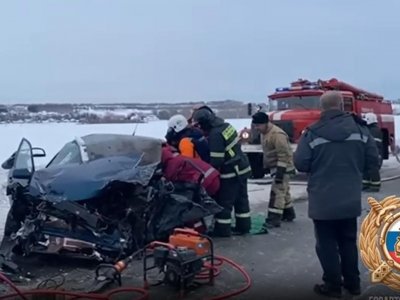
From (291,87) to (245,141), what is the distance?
2374mm

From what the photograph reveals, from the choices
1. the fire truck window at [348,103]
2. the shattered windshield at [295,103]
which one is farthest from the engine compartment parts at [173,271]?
the fire truck window at [348,103]

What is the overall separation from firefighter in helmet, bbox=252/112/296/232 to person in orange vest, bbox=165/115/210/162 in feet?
3.35

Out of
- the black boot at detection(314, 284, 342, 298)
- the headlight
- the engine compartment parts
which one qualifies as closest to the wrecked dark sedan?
the engine compartment parts

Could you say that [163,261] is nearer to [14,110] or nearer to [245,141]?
[245,141]

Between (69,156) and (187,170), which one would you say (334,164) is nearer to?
(187,170)

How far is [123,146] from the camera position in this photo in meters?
7.27

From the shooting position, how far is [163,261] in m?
5.40

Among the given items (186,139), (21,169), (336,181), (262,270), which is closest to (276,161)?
(186,139)

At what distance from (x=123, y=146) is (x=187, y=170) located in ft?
2.74

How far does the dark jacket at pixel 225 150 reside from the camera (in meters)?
7.41

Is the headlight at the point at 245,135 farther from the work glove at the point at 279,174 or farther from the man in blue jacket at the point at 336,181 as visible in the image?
the man in blue jacket at the point at 336,181

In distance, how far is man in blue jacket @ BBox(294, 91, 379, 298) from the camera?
5.01m

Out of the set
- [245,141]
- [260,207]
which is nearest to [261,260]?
[260,207]

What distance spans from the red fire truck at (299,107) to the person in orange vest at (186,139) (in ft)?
22.9
